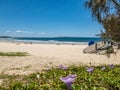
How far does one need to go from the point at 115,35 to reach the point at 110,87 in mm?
5279

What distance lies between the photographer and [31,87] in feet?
12.3

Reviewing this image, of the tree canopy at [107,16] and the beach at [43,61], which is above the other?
the tree canopy at [107,16]

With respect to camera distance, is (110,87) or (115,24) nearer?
(110,87)

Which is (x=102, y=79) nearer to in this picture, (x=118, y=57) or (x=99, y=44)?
(x=118, y=57)

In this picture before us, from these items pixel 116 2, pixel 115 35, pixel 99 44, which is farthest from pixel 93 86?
pixel 99 44

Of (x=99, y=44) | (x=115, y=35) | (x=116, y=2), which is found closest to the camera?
(x=115, y=35)

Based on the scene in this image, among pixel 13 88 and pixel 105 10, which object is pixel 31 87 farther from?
pixel 105 10

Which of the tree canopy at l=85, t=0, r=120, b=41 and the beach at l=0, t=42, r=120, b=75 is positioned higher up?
the tree canopy at l=85, t=0, r=120, b=41

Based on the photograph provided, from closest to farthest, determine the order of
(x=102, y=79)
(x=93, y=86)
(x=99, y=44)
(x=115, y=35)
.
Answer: (x=93, y=86)
(x=102, y=79)
(x=115, y=35)
(x=99, y=44)

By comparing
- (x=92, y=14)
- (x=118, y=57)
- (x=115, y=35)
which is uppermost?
(x=92, y=14)

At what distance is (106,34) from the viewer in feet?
29.3

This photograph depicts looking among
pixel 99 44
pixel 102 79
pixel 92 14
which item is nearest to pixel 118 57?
pixel 92 14

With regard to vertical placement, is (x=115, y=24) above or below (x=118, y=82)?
above

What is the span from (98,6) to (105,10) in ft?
0.98
